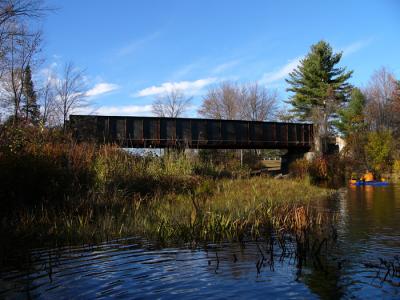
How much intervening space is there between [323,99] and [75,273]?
179ft

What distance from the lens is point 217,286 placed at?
4.89 metres

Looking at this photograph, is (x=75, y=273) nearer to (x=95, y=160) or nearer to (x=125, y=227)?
(x=125, y=227)

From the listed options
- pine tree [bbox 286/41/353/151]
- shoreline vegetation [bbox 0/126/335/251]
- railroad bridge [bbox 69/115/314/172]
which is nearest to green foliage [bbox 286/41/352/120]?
pine tree [bbox 286/41/353/151]

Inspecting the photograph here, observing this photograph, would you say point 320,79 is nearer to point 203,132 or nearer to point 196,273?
point 203,132

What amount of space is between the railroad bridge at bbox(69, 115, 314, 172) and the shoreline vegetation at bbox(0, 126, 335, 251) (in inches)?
647

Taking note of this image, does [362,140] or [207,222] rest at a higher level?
[362,140]

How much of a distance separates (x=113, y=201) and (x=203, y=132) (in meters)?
27.6

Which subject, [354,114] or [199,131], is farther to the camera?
[354,114]

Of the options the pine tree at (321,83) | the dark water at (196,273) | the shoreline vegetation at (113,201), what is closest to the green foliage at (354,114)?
the pine tree at (321,83)

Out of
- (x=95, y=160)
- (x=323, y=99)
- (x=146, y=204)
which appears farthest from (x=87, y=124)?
(x=323, y=99)

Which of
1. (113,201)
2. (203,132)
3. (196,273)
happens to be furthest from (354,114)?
(196,273)

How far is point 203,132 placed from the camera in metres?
38.0

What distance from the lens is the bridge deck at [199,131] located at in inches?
1330

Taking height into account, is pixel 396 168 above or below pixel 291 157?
below
